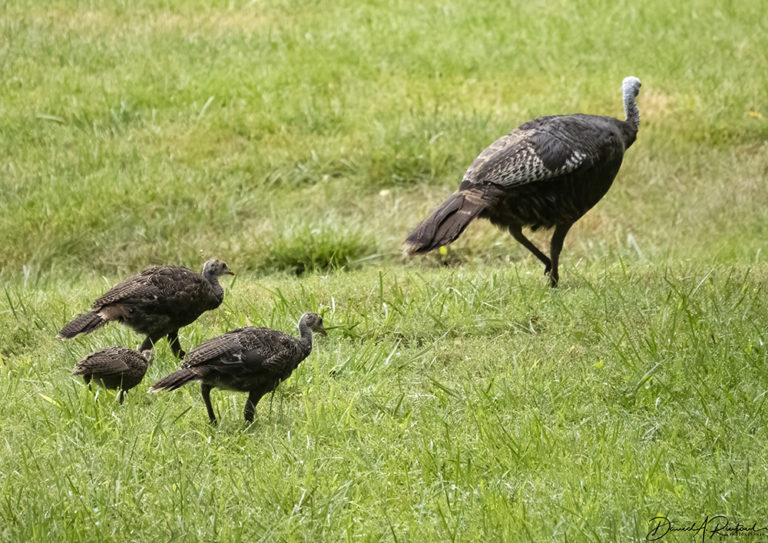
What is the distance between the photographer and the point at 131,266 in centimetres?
940

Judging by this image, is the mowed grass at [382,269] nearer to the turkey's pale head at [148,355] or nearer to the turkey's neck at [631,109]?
the turkey's pale head at [148,355]

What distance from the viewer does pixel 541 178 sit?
275 inches

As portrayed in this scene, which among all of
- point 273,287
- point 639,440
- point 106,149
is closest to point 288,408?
point 639,440

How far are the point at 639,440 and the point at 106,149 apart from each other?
7.40m

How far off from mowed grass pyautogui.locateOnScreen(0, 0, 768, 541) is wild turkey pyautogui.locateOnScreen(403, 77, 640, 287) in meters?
0.54

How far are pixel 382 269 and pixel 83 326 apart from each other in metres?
3.36

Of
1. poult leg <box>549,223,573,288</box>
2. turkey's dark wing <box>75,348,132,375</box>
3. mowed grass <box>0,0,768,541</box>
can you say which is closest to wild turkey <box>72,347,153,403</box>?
turkey's dark wing <box>75,348,132,375</box>

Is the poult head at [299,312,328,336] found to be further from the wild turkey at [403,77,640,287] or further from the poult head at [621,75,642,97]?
the poult head at [621,75,642,97]

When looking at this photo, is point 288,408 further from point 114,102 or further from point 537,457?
point 114,102

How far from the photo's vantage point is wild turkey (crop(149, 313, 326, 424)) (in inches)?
195
